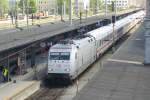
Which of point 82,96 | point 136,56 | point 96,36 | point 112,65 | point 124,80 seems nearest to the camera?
point 82,96

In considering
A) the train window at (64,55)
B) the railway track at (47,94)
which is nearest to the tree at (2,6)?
the train window at (64,55)

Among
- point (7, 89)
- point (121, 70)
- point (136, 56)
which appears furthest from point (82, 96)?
point (136, 56)

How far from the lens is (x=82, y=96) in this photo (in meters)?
22.3

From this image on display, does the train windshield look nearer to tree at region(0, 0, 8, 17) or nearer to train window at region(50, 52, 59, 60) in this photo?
train window at region(50, 52, 59, 60)

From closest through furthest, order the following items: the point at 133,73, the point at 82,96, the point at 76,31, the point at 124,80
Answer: the point at 82,96, the point at 124,80, the point at 133,73, the point at 76,31

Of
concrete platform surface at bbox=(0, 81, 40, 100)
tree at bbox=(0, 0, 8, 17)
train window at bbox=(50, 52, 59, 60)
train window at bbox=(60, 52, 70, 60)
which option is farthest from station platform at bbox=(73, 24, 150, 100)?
tree at bbox=(0, 0, 8, 17)

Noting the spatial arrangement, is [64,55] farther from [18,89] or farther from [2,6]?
[2,6]

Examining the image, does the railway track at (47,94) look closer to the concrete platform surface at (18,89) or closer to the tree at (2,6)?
the concrete platform surface at (18,89)

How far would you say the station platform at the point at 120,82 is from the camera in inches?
885

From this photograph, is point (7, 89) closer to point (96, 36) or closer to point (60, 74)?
point (60, 74)

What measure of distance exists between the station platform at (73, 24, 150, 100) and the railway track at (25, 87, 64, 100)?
2.49 m

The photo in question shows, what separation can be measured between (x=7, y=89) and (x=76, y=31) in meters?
36.6

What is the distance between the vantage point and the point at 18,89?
2727 centimetres

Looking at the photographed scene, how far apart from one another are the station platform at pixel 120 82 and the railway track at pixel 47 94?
2.49 metres
